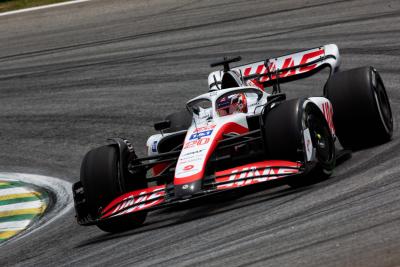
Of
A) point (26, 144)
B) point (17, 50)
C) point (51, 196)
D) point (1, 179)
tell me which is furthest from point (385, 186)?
point (17, 50)

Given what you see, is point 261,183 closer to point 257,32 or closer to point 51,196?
point 51,196

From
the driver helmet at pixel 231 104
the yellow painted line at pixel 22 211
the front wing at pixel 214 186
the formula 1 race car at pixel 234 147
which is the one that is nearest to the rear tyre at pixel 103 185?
the formula 1 race car at pixel 234 147

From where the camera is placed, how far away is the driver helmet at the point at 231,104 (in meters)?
10.3

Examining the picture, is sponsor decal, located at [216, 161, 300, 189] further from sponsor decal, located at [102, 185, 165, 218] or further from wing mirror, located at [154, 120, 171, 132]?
wing mirror, located at [154, 120, 171, 132]

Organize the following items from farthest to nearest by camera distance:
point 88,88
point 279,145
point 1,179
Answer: point 88,88 → point 1,179 → point 279,145

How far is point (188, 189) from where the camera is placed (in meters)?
8.94

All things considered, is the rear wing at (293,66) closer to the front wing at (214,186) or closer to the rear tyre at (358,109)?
the rear tyre at (358,109)

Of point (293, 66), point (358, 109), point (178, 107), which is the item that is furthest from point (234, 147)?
point (178, 107)

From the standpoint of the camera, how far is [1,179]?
13695 millimetres

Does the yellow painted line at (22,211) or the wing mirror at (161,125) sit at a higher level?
the wing mirror at (161,125)

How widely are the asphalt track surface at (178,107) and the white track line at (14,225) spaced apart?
0.52m

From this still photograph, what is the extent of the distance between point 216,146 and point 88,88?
8863mm

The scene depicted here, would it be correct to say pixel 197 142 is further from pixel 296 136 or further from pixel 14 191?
pixel 14 191

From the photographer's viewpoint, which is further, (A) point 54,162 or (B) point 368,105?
(A) point 54,162
